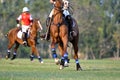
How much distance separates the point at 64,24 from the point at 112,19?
8385 cm

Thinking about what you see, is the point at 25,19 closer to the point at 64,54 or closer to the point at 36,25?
the point at 36,25

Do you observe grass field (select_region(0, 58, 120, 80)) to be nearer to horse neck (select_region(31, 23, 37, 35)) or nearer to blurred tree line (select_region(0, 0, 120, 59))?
horse neck (select_region(31, 23, 37, 35))

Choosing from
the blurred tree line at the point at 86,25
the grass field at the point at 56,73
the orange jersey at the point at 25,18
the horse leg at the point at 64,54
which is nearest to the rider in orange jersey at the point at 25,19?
the orange jersey at the point at 25,18

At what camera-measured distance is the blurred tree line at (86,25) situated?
91.1 m

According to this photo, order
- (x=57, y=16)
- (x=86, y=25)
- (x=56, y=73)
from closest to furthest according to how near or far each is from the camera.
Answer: (x=56, y=73) < (x=57, y=16) < (x=86, y=25)

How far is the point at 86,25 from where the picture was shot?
302 ft

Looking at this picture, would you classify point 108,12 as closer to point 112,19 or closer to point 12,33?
point 112,19

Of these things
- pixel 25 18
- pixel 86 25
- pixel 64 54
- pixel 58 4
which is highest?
pixel 58 4

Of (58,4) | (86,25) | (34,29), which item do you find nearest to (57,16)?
(58,4)

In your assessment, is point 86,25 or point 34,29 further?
point 86,25

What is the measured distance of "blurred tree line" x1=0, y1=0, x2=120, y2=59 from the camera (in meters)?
91.1

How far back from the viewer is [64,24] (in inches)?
822

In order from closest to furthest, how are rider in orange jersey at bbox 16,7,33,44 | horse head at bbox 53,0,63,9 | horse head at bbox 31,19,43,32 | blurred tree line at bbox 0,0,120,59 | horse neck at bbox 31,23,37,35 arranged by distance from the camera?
1. horse head at bbox 53,0,63,9
2. horse head at bbox 31,19,43,32
3. horse neck at bbox 31,23,37,35
4. rider in orange jersey at bbox 16,7,33,44
5. blurred tree line at bbox 0,0,120,59

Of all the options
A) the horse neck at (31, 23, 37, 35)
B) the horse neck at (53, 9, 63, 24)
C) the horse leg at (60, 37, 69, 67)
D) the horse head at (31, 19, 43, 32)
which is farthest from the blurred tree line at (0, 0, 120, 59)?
the horse leg at (60, 37, 69, 67)
